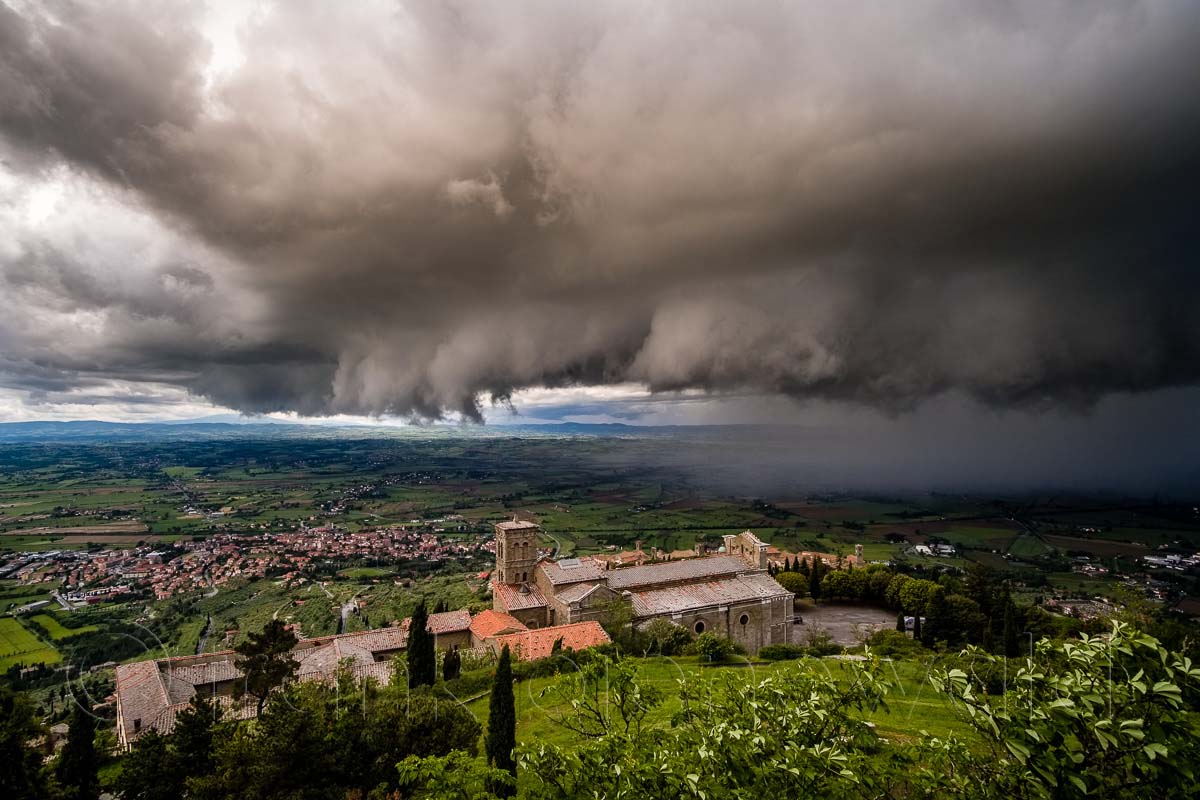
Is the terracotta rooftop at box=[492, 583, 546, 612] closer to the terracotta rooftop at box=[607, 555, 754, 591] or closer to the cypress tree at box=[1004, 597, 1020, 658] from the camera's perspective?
the terracotta rooftop at box=[607, 555, 754, 591]

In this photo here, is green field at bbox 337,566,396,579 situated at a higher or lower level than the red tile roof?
lower

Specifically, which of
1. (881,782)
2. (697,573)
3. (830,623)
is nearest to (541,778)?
(881,782)

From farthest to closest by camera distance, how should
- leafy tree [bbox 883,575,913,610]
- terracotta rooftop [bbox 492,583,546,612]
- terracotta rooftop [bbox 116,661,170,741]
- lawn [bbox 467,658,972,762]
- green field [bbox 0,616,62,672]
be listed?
→ green field [bbox 0,616,62,672]
leafy tree [bbox 883,575,913,610]
terracotta rooftop [bbox 492,583,546,612]
terracotta rooftop [bbox 116,661,170,741]
lawn [bbox 467,658,972,762]

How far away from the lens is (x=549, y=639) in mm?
41969

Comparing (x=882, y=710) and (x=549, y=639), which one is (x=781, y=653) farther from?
(x=882, y=710)

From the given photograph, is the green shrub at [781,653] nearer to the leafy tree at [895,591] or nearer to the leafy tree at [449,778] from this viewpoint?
the leafy tree at [895,591]

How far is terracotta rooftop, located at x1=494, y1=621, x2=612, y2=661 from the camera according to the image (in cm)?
4053

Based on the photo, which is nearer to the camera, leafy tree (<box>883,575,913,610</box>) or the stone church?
the stone church

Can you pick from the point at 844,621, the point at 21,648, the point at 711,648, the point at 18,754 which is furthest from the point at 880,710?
the point at 21,648

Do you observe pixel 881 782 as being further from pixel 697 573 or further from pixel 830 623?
pixel 830 623

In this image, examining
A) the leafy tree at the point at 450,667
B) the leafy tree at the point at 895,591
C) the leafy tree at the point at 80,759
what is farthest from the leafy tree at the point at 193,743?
the leafy tree at the point at 895,591

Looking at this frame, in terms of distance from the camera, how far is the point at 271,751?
16625 mm

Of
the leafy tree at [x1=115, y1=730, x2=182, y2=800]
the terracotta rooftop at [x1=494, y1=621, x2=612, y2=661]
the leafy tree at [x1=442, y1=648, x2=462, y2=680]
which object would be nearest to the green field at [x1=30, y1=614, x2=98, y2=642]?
the leafy tree at [x1=442, y1=648, x2=462, y2=680]

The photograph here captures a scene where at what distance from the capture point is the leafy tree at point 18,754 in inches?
630
